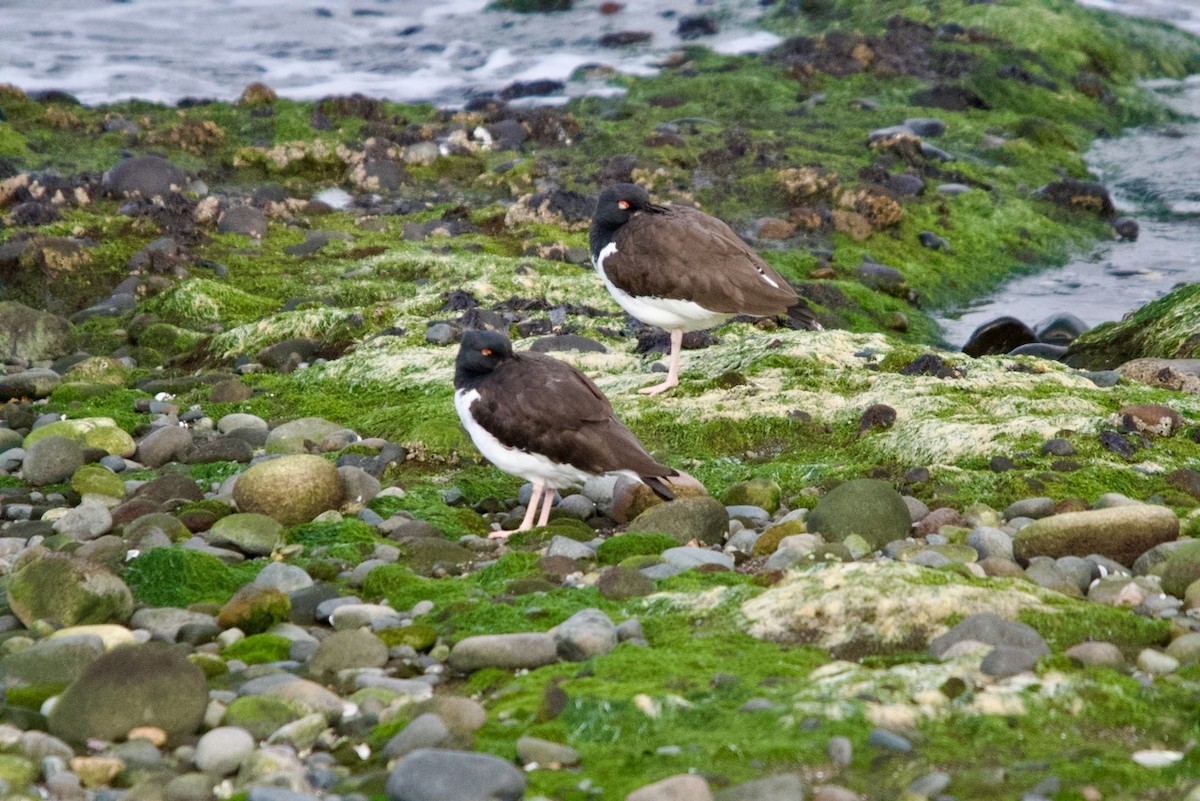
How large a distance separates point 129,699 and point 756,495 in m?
3.73

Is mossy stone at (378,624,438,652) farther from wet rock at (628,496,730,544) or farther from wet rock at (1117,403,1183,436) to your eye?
wet rock at (1117,403,1183,436)

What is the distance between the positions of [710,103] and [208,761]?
17.0 meters

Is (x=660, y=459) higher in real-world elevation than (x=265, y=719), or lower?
lower

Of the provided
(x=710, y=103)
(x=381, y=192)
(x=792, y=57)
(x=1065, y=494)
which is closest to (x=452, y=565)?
(x=1065, y=494)

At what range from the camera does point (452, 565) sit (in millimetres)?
6680

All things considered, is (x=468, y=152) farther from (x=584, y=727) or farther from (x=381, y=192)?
(x=584, y=727)

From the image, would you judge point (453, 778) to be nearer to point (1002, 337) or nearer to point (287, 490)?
point (287, 490)

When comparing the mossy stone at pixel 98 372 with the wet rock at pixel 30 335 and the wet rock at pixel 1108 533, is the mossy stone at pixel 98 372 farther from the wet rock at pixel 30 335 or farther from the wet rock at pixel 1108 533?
the wet rock at pixel 1108 533

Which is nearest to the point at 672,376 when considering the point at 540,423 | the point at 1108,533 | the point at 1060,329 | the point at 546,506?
the point at 546,506

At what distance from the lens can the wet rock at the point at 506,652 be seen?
521 cm

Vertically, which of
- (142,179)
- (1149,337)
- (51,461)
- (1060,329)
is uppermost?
(142,179)

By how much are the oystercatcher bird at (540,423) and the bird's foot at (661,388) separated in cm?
194

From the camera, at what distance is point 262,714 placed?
4734 millimetres

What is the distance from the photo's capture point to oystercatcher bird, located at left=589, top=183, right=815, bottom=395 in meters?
9.23
